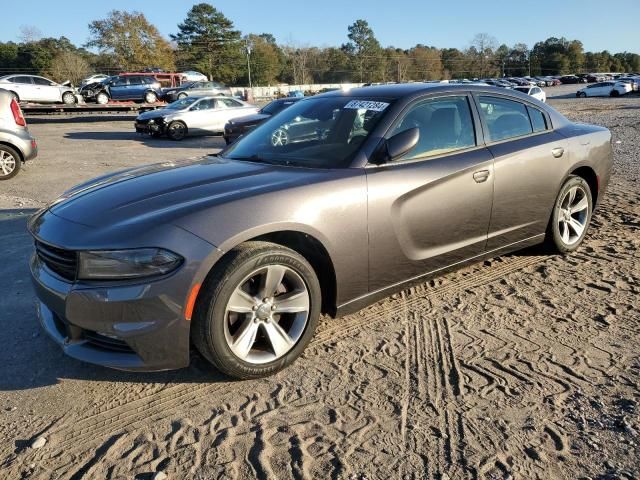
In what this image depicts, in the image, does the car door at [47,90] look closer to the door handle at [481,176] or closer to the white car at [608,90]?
the door handle at [481,176]

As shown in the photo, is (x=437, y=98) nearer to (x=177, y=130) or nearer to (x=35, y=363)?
(x=35, y=363)

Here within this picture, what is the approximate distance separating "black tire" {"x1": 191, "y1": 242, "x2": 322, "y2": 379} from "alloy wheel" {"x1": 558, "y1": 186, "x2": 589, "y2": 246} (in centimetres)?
290

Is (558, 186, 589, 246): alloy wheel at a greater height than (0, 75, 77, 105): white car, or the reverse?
(0, 75, 77, 105): white car

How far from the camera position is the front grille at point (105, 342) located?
2703 mm

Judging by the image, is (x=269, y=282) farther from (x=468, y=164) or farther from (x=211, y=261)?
(x=468, y=164)

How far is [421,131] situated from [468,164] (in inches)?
17.0

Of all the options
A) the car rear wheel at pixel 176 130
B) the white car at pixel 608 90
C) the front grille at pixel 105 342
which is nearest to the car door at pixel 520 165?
the front grille at pixel 105 342

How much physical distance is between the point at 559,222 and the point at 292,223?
2952 millimetres

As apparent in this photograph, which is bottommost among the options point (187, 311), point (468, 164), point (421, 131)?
point (187, 311)

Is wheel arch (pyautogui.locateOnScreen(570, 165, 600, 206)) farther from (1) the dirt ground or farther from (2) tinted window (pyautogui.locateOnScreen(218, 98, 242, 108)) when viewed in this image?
(2) tinted window (pyautogui.locateOnScreen(218, 98, 242, 108))

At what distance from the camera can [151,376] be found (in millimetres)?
3031

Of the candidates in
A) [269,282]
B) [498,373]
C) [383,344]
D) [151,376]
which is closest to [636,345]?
[498,373]

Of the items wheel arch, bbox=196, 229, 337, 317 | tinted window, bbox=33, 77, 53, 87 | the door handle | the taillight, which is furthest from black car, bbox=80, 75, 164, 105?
wheel arch, bbox=196, 229, 337, 317

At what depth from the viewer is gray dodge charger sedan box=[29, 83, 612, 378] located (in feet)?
8.59
